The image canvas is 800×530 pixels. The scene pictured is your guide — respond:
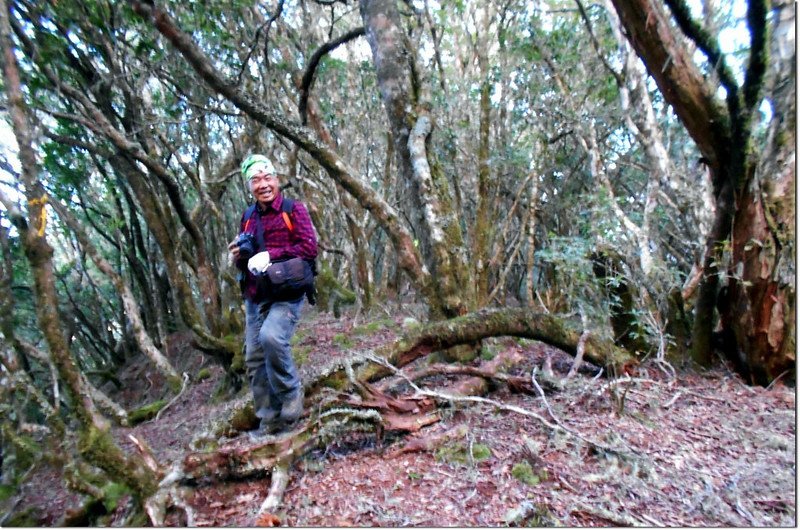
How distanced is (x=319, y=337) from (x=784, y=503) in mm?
7781

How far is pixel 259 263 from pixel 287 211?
50 cm

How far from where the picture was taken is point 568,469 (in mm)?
3020

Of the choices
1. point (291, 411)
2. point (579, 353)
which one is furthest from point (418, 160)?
point (291, 411)

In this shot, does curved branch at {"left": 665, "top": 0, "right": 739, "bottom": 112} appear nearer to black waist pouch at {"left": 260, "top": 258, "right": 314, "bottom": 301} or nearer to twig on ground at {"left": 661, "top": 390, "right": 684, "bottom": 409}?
twig on ground at {"left": 661, "top": 390, "right": 684, "bottom": 409}

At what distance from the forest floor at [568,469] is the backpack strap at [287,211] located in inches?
66.3

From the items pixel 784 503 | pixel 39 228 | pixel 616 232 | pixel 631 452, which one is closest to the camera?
pixel 784 503

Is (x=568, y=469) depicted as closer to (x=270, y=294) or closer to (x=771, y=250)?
(x=270, y=294)

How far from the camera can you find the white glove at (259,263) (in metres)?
3.59

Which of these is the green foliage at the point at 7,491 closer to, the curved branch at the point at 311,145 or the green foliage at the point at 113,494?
the green foliage at the point at 113,494

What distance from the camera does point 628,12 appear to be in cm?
352

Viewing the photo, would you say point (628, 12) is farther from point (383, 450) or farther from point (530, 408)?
point (383, 450)

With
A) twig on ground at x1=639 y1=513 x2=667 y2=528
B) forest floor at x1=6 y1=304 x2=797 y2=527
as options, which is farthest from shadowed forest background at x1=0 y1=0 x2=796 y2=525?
twig on ground at x1=639 y1=513 x2=667 y2=528

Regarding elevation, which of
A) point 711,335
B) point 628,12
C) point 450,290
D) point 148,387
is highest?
point 628,12

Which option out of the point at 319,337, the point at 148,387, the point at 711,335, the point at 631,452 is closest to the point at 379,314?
the point at 319,337
